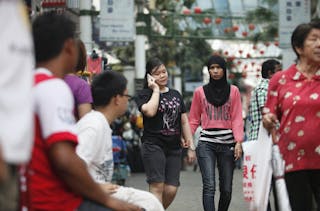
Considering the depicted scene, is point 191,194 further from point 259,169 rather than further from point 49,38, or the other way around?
point 49,38

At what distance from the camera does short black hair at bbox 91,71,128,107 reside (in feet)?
17.7

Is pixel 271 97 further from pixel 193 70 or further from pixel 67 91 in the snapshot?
pixel 193 70

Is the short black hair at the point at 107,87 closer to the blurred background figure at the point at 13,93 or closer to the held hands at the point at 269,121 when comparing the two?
the held hands at the point at 269,121

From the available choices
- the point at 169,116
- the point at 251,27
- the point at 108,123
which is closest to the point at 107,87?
the point at 108,123

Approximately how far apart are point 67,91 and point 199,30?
26.9 m

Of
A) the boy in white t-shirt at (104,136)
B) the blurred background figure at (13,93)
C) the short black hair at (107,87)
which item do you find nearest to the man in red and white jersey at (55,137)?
the blurred background figure at (13,93)

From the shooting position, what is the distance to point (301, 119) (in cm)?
608

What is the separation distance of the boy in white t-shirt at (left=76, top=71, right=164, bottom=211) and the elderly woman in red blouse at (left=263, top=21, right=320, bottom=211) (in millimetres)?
1258

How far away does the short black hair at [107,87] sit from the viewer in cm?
541

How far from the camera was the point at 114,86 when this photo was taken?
5414 millimetres

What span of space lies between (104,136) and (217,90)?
14.2 feet

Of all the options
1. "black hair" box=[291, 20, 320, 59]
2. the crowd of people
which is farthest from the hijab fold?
"black hair" box=[291, 20, 320, 59]

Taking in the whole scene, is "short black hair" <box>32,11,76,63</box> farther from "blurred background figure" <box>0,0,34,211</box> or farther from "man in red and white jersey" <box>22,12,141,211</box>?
"blurred background figure" <box>0,0,34,211</box>

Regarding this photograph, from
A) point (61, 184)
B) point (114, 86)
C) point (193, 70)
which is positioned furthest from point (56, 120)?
point (193, 70)
